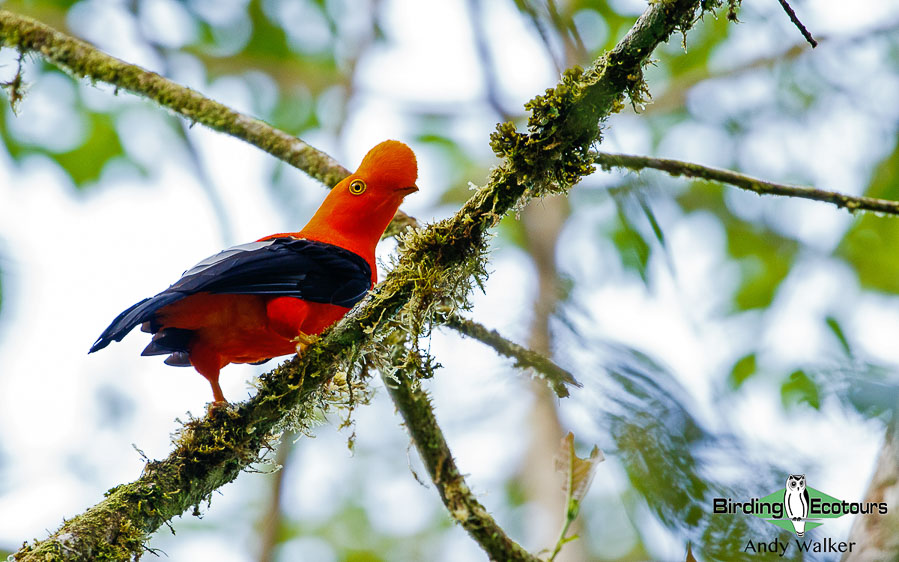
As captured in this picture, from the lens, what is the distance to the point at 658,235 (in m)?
1.88

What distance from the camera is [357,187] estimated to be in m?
3.48

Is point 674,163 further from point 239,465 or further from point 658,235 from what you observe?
point 239,465

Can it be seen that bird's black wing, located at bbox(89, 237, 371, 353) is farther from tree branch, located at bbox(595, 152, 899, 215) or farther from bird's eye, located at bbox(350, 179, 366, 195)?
tree branch, located at bbox(595, 152, 899, 215)

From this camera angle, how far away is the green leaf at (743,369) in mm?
4141

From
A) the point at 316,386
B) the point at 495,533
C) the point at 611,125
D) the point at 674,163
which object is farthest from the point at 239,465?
the point at 674,163

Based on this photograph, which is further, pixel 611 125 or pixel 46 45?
pixel 46 45

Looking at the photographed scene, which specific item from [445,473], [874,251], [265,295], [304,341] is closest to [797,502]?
[445,473]

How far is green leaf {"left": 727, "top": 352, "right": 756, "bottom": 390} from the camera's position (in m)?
4.14

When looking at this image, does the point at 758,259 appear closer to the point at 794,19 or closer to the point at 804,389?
the point at 794,19

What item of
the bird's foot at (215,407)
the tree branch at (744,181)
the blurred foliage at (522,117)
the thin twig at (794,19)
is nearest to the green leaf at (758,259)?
the blurred foliage at (522,117)

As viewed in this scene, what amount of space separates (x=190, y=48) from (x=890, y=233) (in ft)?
21.5

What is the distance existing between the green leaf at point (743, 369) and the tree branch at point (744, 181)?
5.02 feet

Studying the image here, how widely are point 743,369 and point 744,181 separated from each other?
1.75 metres

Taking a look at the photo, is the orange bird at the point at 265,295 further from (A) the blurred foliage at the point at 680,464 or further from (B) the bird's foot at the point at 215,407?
(A) the blurred foliage at the point at 680,464
